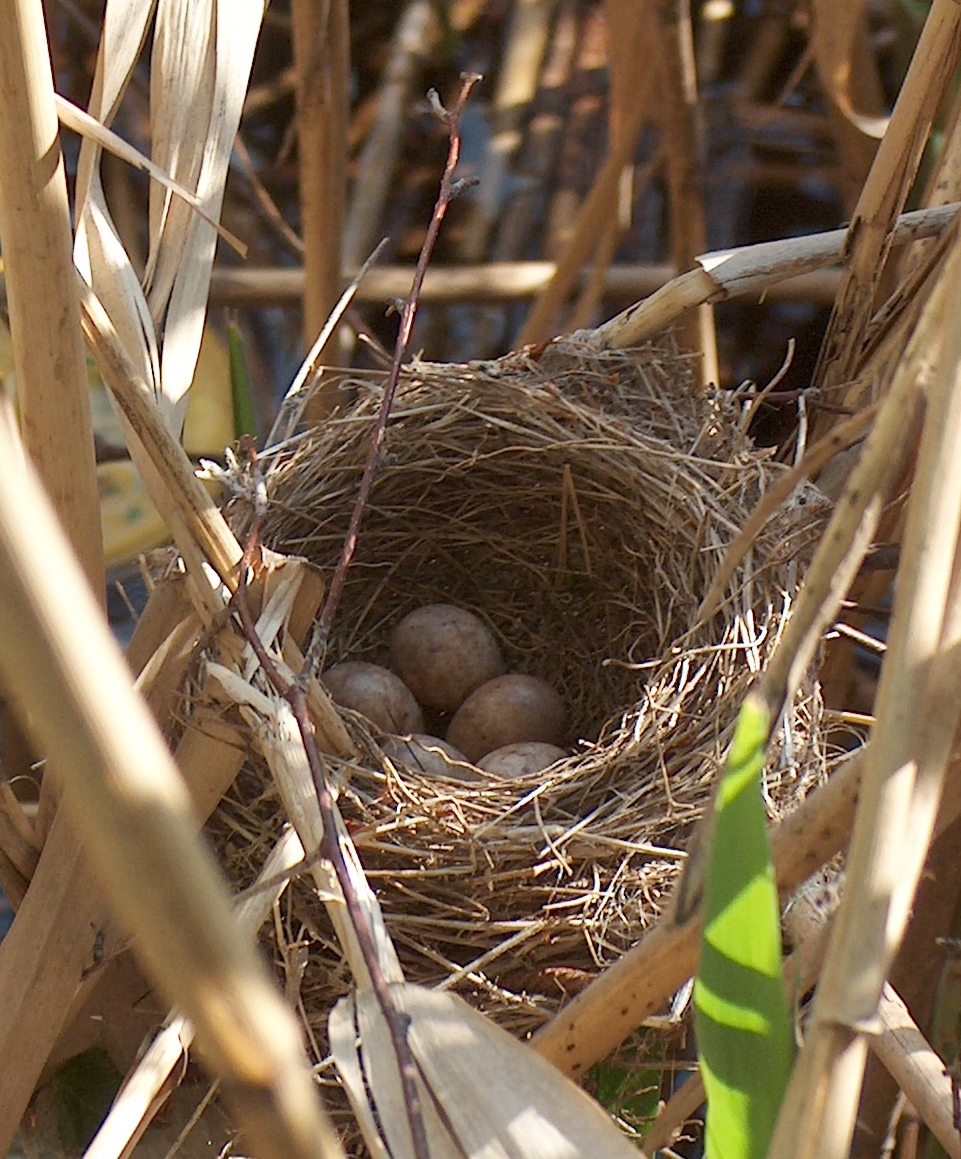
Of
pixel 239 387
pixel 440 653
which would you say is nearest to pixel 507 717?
pixel 440 653

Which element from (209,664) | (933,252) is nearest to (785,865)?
(209,664)

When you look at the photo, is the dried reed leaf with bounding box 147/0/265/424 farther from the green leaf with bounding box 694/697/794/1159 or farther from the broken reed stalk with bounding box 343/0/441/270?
the broken reed stalk with bounding box 343/0/441/270

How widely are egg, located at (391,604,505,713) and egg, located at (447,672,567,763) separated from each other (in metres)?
0.03

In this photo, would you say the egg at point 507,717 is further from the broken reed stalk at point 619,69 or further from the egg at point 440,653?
the broken reed stalk at point 619,69

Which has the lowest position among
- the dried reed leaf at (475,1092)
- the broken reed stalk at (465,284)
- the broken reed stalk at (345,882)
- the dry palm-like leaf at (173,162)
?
the dried reed leaf at (475,1092)

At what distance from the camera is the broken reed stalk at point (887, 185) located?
731mm

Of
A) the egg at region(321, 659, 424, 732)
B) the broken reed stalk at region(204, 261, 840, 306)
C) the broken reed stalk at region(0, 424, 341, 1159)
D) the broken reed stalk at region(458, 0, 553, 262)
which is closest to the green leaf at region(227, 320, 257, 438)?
the egg at region(321, 659, 424, 732)

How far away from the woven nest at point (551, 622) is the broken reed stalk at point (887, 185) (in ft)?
0.29

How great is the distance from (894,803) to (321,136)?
0.93 m

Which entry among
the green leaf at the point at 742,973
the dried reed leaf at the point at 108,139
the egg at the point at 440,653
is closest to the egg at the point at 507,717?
the egg at the point at 440,653

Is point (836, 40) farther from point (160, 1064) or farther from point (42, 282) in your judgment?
point (160, 1064)

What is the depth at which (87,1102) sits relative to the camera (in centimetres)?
83

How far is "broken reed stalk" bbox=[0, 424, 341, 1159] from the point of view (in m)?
0.21

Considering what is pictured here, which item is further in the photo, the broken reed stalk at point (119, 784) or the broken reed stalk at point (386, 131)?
the broken reed stalk at point (386, 131)
